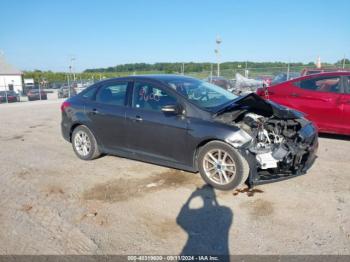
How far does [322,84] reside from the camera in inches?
282

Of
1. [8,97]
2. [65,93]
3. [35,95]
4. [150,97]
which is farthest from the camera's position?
[65,93]

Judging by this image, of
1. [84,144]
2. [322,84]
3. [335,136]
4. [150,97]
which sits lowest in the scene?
[335,136]

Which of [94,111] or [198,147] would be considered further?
[94,111]

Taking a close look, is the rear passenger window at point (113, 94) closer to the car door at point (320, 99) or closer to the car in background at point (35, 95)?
the car door at point (320, 99)

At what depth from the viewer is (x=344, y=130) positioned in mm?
6812

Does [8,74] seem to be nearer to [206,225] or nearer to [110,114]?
[110,114]

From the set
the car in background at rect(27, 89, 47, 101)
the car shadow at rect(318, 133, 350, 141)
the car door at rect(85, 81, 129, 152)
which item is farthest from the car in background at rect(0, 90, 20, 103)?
the car shadow at rect(318, 133, 350, 141)

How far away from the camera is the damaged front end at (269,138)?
4277 mm

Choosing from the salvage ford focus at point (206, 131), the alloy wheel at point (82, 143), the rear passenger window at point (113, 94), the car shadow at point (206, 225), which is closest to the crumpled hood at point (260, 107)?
the salvage ford focus at point (206, 131)

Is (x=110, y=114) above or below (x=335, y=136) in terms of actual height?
above

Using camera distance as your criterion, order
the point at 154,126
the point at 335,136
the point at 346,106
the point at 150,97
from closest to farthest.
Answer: the point at 154,126
the point at 150,97
the point at 346,106
the point at 335,136

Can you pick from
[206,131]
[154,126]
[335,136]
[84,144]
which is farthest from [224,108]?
[335,136]

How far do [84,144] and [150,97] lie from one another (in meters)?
1.84

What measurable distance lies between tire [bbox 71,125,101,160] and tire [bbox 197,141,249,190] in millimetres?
2285
